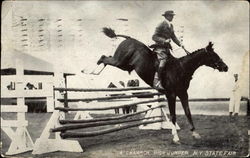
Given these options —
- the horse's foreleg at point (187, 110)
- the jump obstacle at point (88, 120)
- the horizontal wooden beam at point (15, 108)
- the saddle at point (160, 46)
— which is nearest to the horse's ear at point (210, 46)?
the saddle at point (160, 46)

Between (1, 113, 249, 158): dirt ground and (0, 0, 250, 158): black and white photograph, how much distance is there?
0.01 m

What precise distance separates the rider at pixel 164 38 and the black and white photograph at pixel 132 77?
0.01 m

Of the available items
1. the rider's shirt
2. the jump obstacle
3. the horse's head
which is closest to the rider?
the rider's shirt

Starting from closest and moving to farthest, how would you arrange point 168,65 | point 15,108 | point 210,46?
point 210,46
point 168,65
point 15,108

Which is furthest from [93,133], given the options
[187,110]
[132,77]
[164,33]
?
[164,33]

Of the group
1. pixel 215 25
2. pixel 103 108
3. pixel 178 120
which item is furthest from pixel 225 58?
pixel 103 108

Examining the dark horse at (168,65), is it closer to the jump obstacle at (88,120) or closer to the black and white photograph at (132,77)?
the black and white photograph at (132,77)

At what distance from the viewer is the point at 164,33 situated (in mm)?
6258

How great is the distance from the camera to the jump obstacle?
639 centimetres

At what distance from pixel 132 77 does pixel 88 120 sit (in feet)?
2.25

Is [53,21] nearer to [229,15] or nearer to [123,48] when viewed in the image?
[123,48]

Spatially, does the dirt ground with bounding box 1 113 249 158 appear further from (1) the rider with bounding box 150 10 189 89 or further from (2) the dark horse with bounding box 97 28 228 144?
(1) the rider with bounding box 150 10 189 89

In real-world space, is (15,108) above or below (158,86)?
below

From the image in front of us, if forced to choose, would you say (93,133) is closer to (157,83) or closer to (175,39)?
(157,83)
